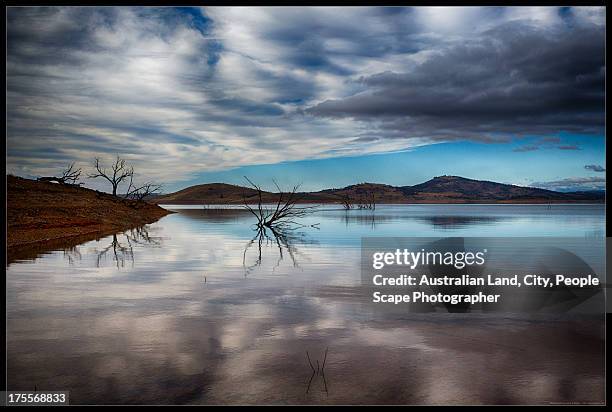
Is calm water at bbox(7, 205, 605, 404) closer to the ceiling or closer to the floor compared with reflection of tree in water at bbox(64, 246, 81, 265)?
closer to the floor

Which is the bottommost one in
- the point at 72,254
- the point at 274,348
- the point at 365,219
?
the point at 274,348

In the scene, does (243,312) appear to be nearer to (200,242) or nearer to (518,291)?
(518,291)

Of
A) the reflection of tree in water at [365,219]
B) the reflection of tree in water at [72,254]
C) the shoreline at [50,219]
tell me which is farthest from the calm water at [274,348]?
the reflection of tree in water at [365,219]

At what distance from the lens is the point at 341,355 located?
7863 millimetres

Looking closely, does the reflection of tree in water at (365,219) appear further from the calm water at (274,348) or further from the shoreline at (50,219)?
the calm water at (274,348)

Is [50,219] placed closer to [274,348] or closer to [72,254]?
[72,254]

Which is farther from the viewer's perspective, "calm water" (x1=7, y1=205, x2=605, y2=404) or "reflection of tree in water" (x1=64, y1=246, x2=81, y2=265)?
"reflection of tree in water" (x1=64, y1=246, x2=81, y2=265)

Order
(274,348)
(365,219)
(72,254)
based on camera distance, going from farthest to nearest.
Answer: (365,219) → (72,254) → (274,348)

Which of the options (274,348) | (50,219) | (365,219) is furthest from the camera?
(365,219)

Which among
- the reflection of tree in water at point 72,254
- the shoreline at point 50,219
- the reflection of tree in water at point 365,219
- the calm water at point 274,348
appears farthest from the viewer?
the reflection of tree in water at point 365,219

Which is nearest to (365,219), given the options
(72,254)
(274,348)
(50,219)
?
(50,219)

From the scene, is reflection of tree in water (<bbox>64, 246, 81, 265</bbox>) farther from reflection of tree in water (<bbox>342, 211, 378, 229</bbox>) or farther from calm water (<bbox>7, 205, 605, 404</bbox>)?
reflection of tree in water (<bbox>342, 211, 378, 229</bbox>)

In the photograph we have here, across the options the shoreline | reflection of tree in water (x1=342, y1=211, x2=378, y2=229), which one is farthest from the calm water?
reflection of tree in water (x1=342, y1=211, x2=378, y2=229)

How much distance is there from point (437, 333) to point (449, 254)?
13.5 meters
